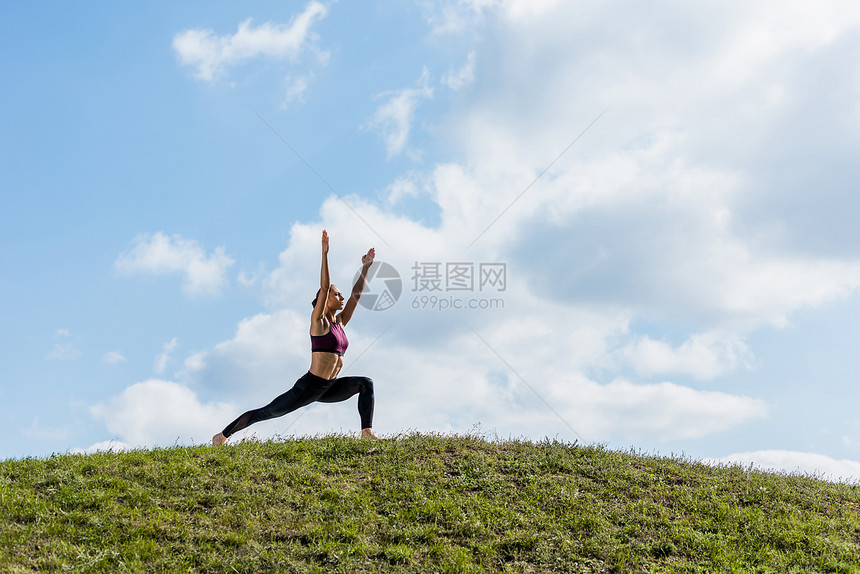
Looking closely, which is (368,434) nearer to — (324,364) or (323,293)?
(324,364)

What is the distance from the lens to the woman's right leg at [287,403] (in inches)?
525

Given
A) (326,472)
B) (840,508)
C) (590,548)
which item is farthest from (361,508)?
(840,508)

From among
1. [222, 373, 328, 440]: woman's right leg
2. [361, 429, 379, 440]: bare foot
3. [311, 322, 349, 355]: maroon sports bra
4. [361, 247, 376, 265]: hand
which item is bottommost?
[361, 429, 379, 440]: bare foot

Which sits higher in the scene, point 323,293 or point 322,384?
point 323,293

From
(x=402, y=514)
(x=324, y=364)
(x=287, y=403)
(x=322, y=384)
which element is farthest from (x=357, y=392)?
(x=402, y=514)

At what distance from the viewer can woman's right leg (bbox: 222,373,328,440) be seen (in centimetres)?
1334

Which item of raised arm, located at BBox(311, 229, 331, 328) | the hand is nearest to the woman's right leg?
raised arm, located at BBox(311, 229, 331, 328)

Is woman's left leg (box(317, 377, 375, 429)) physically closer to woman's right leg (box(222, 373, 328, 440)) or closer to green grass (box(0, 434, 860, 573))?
woman's right leg (box(222, 373, 328, 440))

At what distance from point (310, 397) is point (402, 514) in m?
4.25

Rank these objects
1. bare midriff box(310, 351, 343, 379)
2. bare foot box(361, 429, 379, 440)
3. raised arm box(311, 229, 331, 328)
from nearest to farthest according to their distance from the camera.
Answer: bare foot box(361, 429, 379, 440)
raised arm box(311, 229, 331, 328)
bare midriff box(310, 351, 343, 379)

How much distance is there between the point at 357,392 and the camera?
13.5 metres

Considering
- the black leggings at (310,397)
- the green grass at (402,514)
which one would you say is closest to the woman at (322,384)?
the black leggings at (310,397)

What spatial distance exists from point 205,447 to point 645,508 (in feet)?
25.8

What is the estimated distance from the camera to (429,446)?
12.6m
